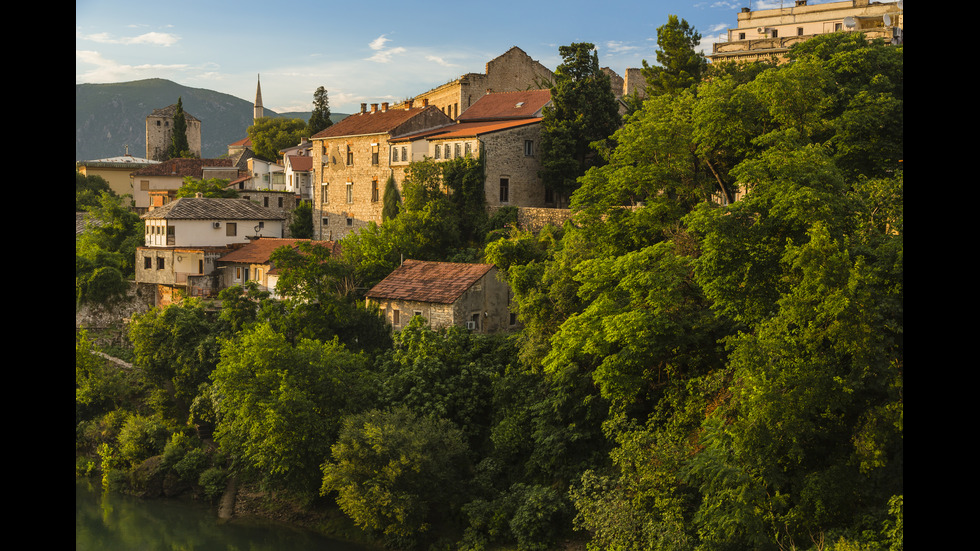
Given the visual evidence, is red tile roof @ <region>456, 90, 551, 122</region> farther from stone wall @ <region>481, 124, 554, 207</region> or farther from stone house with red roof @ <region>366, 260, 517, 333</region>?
stone house with red roof @ <region>366, 260, 517, 333</region>

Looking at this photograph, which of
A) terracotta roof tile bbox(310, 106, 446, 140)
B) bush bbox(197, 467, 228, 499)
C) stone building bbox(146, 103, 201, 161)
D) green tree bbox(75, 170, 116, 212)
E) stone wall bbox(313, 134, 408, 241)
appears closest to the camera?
bush bbox(197, 467, 228, 499)

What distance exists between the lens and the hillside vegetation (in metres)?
16.5

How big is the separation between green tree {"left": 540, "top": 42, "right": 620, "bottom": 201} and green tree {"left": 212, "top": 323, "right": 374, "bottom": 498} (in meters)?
14.3

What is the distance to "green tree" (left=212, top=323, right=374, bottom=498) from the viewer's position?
962 inches

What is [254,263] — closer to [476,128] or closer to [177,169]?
[476,128]

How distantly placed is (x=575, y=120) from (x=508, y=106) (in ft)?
20.6

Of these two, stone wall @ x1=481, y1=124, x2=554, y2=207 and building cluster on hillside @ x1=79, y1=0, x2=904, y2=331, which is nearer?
building cluster on hillside @ x1=79, y1=0, x2=904, y2=331

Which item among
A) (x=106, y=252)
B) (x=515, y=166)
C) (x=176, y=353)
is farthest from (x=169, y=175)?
(x=515, y=166)

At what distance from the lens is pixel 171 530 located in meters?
25.8

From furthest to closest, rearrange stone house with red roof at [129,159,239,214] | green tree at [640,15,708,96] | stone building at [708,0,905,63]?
stone house with red roof at [129,159,239,214] < stone building at [708,0,905,63] < green tree at [640,15,708,96]

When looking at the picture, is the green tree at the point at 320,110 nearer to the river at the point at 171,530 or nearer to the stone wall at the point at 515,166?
the stone wall at the point at 515,166

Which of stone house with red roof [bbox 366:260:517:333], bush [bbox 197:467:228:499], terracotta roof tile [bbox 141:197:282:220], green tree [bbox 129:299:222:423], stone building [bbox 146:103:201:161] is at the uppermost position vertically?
stone building [bbox 146:103:201:161]

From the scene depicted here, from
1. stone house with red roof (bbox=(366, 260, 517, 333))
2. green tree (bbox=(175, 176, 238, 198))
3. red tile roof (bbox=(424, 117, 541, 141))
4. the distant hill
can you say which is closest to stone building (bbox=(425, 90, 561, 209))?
red tile roof (bbox=(424, 117, 541, 141))

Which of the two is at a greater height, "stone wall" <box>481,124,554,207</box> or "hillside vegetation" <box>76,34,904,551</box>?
"stone wall" <box>481,124,554,207</box>
